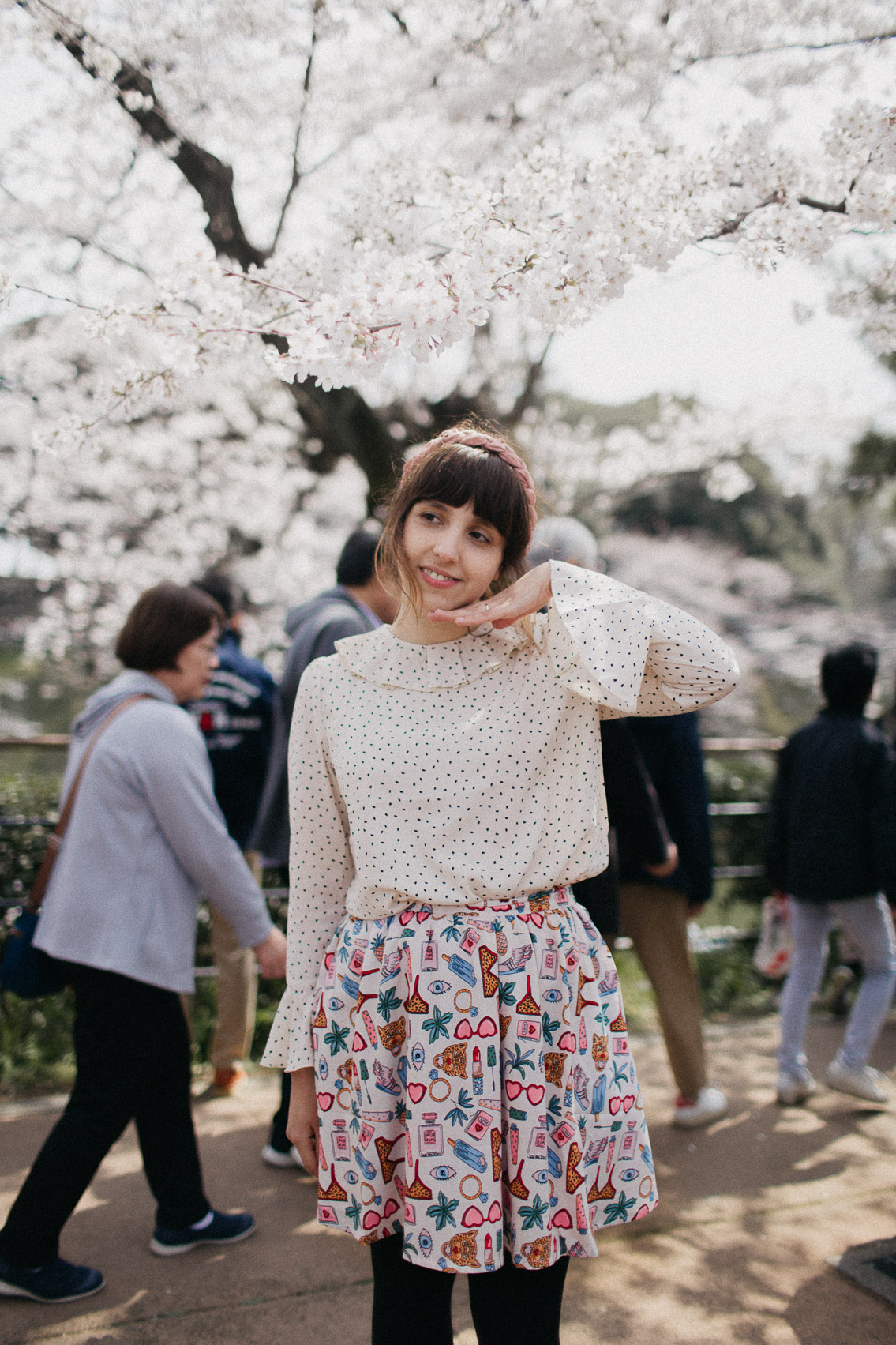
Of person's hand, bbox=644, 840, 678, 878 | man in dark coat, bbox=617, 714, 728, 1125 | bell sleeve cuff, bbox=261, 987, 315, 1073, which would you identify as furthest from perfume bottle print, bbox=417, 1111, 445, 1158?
man in dark coat, bbox=617, 714, 728, 1125

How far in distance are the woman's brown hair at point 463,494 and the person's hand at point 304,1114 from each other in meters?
0.81

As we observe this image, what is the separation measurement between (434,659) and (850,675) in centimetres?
248

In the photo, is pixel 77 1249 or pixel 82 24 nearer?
pixel 77 1249

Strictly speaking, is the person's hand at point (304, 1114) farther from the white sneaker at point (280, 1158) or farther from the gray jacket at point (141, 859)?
the white sneaker at point (280, 1158)

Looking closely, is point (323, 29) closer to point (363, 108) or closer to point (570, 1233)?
point (363, 108)

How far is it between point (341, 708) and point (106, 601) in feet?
25.6

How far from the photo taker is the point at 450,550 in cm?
149

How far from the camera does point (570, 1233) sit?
1.38 m

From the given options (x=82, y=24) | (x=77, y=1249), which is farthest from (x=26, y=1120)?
(x=82, y=24)

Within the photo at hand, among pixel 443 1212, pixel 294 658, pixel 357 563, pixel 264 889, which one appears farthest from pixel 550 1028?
pixel 264 889

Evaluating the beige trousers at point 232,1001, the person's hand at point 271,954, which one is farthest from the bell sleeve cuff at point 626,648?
the beige trousers at point 232,1001

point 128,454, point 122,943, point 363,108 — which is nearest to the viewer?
point 122,943

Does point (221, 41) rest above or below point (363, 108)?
below

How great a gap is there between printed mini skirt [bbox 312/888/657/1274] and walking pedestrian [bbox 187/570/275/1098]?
2.26m
